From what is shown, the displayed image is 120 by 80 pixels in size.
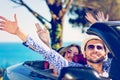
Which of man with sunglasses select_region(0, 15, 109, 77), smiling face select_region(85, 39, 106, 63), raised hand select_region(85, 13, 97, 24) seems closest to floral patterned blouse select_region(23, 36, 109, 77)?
man with sunglasses select_region(0, 15, 109, 77)

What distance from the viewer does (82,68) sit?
83.9 inches

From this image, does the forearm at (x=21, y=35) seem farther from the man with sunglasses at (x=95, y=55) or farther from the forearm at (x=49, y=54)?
the man with sunglasses at (x=95, y=55)

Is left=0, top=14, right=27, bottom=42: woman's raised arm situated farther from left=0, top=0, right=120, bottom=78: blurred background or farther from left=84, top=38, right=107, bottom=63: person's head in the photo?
left=84, top=38, right=107, bottom=63: person's head

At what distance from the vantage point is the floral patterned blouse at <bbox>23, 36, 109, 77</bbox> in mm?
2824

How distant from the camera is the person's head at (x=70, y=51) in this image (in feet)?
9.46

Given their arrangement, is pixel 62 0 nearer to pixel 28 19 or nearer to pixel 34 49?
pixel 28 19

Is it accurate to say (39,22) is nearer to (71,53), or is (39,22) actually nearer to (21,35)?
(21,35)

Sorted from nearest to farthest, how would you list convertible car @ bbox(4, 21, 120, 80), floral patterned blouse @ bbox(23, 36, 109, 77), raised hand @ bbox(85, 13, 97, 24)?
convertible car @ bbox(4, 21, 120, 80) → floral patterned blouse @ bbox(23, 36, 109, 77) → raised hand @ bbox(85, 13, 97, 24)

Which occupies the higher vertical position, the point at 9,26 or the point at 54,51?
the point at 9,26

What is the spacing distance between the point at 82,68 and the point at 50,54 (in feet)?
2.42

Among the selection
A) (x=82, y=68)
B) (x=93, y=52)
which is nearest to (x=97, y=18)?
(x=93, y=52)

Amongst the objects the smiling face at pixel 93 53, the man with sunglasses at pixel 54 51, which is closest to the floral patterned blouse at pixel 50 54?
the man with sunglasses at pixel 54 51

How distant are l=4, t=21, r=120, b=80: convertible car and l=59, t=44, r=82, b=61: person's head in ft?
0.59

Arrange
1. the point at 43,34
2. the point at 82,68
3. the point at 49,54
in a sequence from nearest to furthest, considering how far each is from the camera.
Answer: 1. the point at 82,68
2. the point at 49,54
3. the point at 43,34
